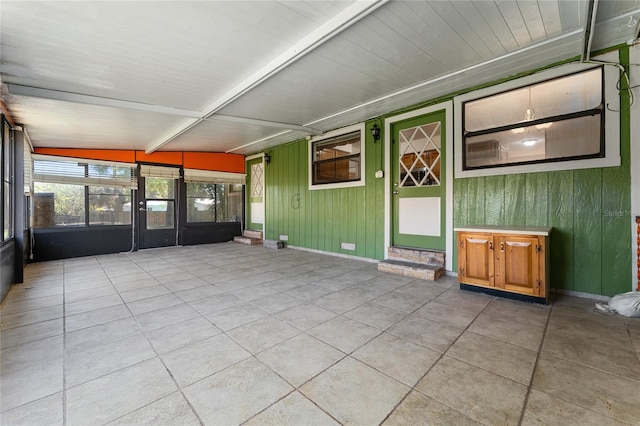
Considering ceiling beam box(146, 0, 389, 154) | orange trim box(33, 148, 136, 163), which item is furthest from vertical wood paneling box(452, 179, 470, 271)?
orange trim box(33, 148, 136, 163)

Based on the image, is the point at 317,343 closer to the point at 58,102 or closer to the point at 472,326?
the point at 472,326

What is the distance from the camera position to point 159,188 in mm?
6996

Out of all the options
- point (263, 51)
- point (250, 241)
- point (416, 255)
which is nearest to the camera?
point (263, 51)

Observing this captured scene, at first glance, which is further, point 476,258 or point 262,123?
point 262,123

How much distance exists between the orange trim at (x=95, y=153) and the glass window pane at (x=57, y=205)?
0.67 meters

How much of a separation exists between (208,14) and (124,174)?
18.9 ft

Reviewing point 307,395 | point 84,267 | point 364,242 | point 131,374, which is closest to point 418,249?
point 364,242

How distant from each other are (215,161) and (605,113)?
7.90 m

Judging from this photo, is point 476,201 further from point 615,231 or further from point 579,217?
point 615,231

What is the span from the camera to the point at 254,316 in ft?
8.55

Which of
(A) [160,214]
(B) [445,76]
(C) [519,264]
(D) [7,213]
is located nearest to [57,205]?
(A) [160,214]

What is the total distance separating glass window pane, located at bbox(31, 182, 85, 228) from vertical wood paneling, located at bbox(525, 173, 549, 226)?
27.1ft

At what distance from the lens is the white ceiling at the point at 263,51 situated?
85.4 inches

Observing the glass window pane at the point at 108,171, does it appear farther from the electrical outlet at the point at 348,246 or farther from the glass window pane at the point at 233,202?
the electrical outlet at the point at 348,246
